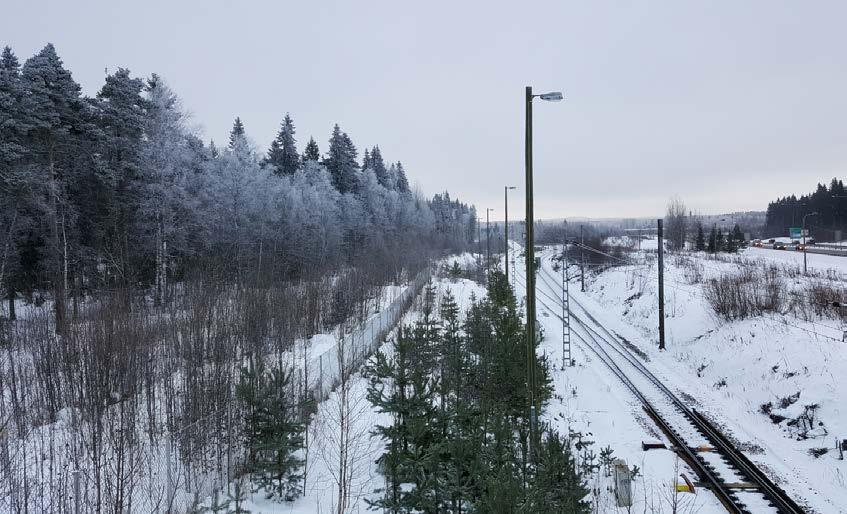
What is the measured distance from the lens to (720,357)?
19578mm

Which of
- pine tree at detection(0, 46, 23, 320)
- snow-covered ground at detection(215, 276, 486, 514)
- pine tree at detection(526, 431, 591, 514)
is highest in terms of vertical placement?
pine tree at detection(0, 46, 23, 320)

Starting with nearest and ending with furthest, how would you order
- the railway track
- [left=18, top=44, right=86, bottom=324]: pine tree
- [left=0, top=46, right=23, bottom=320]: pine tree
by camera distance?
the railway track, [left=0, top=46, right=23, bottom=320]: pine tree, [left=18, top=44, right=86, bottom=324]: pine tree

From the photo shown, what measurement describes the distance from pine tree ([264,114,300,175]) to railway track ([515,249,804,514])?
38.3 meters

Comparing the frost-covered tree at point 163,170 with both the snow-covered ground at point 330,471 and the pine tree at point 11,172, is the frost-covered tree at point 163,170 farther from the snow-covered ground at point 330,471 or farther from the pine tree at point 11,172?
the snow-covered ground at point 330,471

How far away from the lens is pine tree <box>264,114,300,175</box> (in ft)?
165

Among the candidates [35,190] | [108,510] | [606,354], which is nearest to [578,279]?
[606,354]

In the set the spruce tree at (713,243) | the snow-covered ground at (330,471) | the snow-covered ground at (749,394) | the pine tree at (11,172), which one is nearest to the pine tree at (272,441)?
the snow-covered ground at (330,471)

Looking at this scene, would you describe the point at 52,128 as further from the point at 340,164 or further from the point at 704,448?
the point at 340,164

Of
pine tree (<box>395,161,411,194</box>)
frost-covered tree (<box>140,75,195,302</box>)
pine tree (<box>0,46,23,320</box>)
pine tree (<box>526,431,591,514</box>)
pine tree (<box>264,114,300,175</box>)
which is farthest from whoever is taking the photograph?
pine tree (<box>395,161,411,194</box>)

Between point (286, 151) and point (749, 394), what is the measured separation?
4628cm

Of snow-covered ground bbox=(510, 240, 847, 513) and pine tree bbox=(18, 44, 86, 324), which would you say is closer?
snow-covered ground bbox=(510, 240, 847, 513)

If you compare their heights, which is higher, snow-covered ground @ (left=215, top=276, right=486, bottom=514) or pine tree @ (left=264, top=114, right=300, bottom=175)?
pine tree @ (left=264, top=114, right=300, bottom=175)

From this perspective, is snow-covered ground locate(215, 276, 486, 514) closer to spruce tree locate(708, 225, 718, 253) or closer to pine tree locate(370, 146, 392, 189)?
pine tree locate(370, 146, 392, 189)

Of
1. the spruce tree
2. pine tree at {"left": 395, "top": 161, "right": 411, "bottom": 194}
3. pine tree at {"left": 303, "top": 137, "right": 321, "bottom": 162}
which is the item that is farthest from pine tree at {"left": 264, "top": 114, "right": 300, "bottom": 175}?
the spruce tree
